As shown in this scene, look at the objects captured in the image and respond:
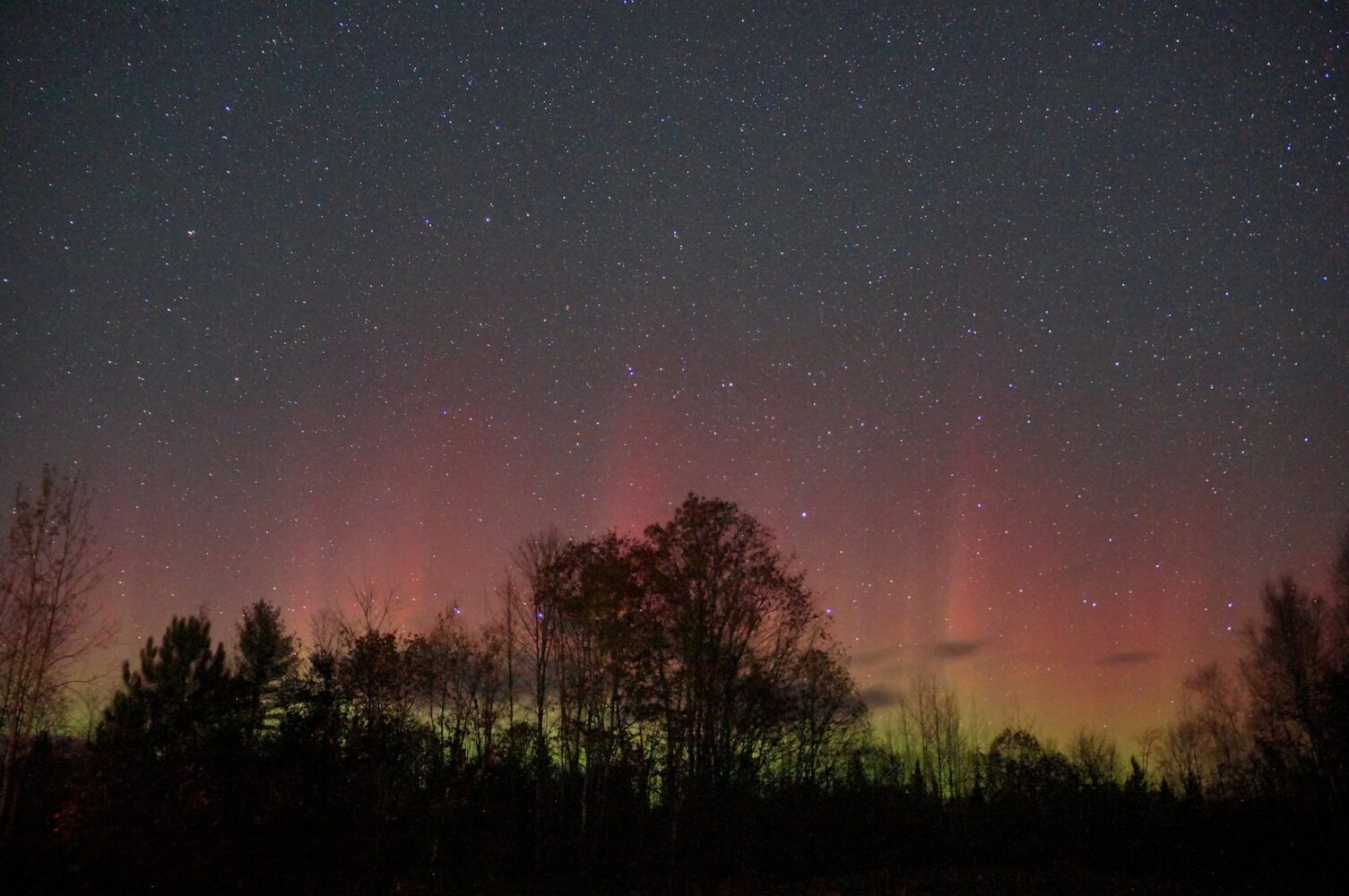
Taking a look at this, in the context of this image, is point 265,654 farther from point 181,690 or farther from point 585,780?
point 585,780

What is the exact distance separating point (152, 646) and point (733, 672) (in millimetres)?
24588

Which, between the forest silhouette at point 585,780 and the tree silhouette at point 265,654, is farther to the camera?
the tree silhouette at point 265,654

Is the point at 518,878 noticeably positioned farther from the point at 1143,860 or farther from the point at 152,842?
the point at 1143,860

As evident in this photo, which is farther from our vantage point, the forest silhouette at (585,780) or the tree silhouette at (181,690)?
the tree silhouette at (181,690)

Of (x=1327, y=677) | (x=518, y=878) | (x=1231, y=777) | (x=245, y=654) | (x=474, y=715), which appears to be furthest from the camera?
(x=1231, y=777)

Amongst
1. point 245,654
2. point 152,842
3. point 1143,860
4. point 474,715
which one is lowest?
point 1143,860

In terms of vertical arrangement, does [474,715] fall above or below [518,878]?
above

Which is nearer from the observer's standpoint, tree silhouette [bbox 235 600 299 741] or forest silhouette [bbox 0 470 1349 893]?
forest silhouette [bbox 0 470 1349 893]

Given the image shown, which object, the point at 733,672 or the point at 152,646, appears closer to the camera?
the point at 733,672

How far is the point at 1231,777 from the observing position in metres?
45.8

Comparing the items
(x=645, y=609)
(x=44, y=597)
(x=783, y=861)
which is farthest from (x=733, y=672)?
(x=44, y=597)

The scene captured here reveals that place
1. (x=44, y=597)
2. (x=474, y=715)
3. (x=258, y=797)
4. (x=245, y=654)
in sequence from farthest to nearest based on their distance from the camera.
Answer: (x=245, y=654)
(x=474, y=715)
(x=44, y=597)
(x=258, y=797)

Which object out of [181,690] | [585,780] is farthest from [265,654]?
[585,780]

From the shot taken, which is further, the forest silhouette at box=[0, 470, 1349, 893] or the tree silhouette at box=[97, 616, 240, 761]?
the tree silhouette at box=[97, 616, 240, 761]
